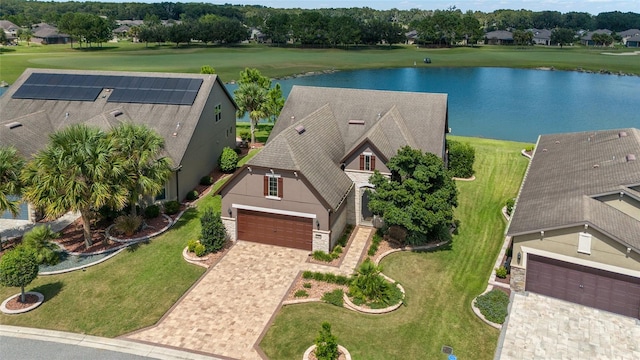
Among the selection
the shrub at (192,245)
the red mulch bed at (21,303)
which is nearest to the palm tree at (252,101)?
the shrub at (192,245)

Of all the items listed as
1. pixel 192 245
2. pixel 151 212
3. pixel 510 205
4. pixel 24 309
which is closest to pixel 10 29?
pixel 151 212

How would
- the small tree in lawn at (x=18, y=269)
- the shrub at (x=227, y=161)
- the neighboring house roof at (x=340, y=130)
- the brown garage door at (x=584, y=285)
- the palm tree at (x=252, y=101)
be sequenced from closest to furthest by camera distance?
the small tree in lawn at (x=18, y=269) → the brown garage door at (x=584, y=285) → the neighboring house roof at (x=340, y=130) → the shrub at (x=227, y=161) → the palm tree at (x=252, y=101)

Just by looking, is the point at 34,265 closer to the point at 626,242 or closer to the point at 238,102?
the point at 626,242

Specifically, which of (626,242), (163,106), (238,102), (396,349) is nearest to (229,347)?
(396,349)

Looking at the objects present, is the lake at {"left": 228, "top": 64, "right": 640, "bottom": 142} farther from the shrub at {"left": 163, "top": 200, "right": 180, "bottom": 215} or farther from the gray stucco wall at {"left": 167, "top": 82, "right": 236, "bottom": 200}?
the shrub at {"left": 163, "top": 200, "right": 180, "bottom": 215}

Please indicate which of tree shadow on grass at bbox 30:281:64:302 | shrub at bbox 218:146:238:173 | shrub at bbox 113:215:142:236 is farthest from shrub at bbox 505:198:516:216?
tree shadow on grass at bbox 30:281:64:302

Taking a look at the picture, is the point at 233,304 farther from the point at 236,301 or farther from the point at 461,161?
the point at 461,161

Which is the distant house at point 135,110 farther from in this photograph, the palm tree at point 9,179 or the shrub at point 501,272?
the shrub at point 501,272
